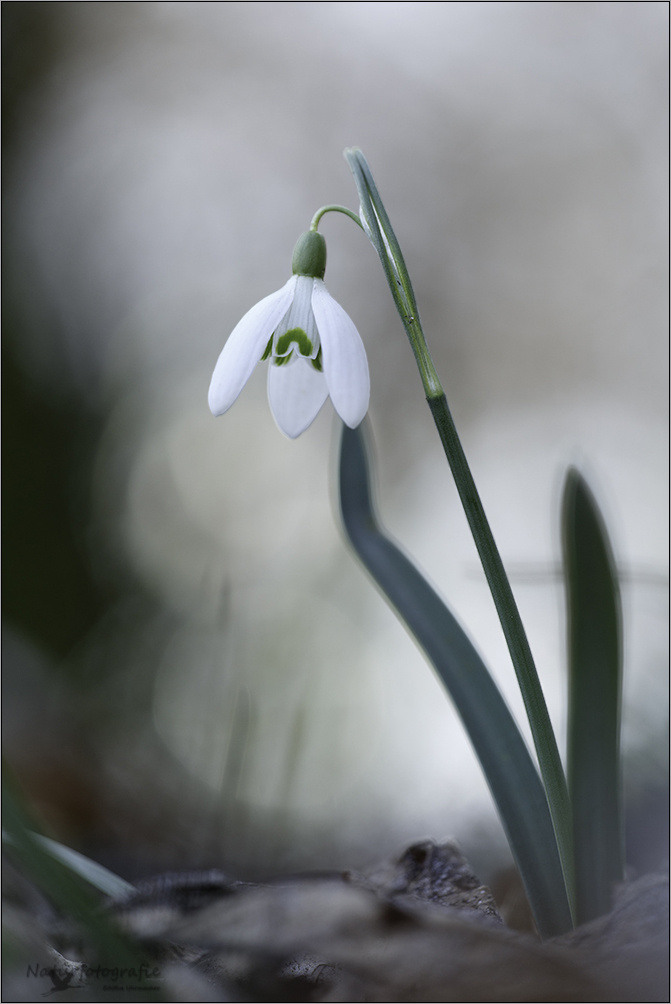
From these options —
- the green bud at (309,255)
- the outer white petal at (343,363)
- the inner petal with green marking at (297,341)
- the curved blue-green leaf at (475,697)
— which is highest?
the green bud at (309,255)

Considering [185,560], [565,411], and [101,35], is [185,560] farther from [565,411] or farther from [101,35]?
[101,35]

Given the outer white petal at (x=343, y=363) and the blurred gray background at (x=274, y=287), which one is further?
the blurred gray background at (x=274, y=287)

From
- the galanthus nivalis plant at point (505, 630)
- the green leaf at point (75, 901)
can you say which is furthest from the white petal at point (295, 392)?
the green leaf at point (75, 901)

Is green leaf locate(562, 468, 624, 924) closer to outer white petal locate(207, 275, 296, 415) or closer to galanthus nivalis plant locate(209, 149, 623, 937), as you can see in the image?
galanthus nivalis plant locate(209, 149, 623, 937)

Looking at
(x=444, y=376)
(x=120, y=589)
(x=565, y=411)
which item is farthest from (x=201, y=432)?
(x=565, y=411)

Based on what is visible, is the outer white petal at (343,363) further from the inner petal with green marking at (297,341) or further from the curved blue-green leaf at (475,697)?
the curved blue-green leaf at (475,697)

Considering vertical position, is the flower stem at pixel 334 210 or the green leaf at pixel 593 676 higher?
the flower stem at pixel 334 210
